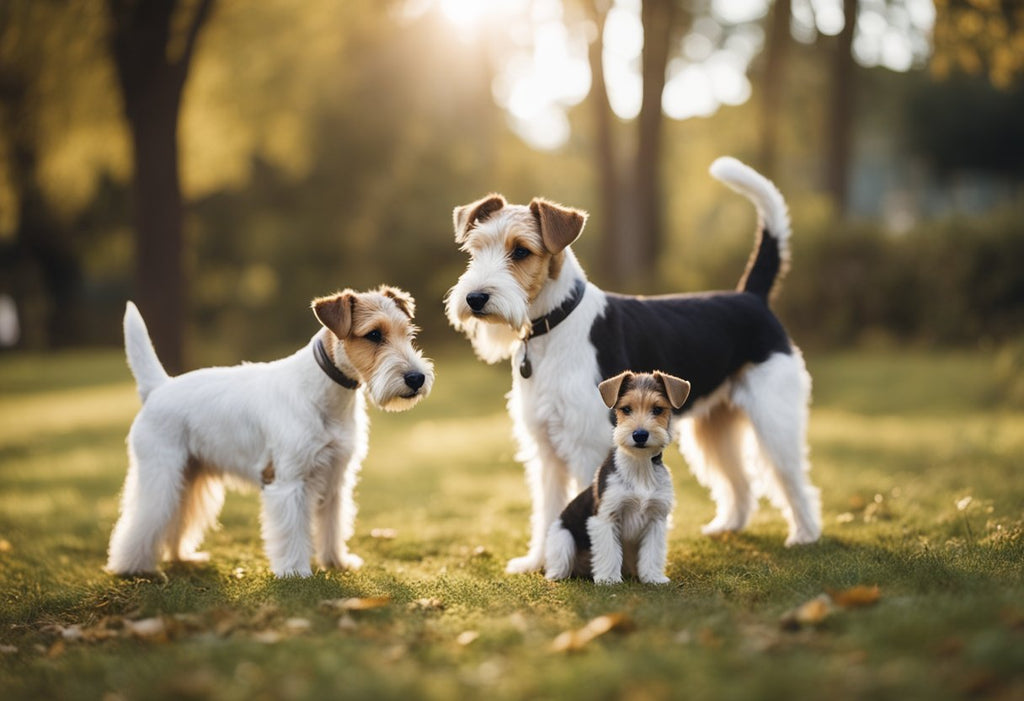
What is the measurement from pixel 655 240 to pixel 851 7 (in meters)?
6.87

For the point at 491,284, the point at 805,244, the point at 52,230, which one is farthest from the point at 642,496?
the point at 52,230

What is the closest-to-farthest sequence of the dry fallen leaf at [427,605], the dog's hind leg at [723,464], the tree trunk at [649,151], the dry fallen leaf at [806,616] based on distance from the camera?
the dry fallen leaf at [806,616] < the dry fallen leaf at [427,605] < the dog's hind leg at [723,464] < the tree trunk at [649,151]

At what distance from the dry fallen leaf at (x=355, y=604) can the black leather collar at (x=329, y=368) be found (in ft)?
4.29

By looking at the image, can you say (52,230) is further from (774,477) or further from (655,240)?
(774,477)

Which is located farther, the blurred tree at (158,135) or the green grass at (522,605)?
the blurred tree at (158,135)

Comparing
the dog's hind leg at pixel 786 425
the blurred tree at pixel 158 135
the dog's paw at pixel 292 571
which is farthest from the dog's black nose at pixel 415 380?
the blurred tree at pixel 158 135

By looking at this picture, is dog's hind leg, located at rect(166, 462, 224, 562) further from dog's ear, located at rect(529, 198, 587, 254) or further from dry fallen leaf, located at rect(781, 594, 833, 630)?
dry fallen leaf, located at rect(781, 594, 833, 630)

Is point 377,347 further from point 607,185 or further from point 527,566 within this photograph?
point 607,185

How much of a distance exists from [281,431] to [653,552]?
2158mm

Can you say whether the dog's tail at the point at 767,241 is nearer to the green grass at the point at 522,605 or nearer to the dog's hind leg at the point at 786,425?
the dog's hind leg at the point at 786,425

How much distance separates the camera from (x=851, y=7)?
1997 centimetres

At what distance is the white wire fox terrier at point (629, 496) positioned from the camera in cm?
444

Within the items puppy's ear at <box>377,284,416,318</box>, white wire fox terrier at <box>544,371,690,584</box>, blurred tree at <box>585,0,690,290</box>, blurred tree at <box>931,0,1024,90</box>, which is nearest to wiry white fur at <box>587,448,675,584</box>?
white wire fox terrier at <box>544,371,690,584</box>

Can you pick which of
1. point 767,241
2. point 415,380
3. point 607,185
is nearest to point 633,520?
point 415,380
